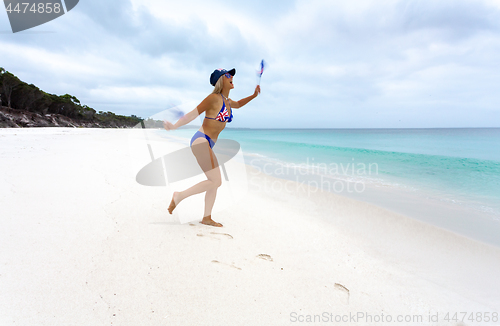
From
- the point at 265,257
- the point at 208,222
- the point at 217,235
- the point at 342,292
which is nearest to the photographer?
the point at 342,292

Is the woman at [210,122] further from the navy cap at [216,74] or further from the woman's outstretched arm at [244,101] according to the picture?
the woman's outstretched arm at [244,101]

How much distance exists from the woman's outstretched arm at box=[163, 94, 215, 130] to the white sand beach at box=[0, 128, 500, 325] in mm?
1352

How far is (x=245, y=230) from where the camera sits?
10.8ft

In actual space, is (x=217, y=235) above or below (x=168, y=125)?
below

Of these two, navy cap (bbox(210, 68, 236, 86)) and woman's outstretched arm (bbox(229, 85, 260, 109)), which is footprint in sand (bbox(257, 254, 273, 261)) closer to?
woman's outstretched arm (bbox(229, 85, 260, 109))

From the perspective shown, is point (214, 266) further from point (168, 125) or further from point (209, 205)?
point (168, 125)

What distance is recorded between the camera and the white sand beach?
69.6 inches

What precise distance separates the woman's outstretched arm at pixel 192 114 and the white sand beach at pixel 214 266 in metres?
1.35

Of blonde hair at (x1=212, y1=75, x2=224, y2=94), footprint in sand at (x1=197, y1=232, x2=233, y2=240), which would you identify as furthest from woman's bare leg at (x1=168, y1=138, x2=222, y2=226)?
blonde hair at (x1=212, y1=75, x2=224, y2=94)

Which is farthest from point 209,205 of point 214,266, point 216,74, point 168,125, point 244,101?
point 216,74

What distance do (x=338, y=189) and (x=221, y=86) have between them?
17.0 ft

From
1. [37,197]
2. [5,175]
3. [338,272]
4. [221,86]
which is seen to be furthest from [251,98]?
[5,175]

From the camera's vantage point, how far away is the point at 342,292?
87.9 inches

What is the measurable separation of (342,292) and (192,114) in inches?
105
